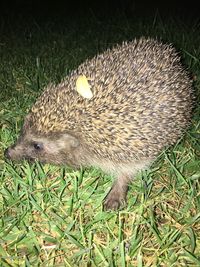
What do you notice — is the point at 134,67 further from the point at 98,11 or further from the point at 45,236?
the point at 98,11

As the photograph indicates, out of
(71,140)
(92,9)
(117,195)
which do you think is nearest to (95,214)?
(117,195)

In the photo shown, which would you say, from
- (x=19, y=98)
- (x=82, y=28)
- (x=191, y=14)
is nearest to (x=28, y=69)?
(x=19, y=98)

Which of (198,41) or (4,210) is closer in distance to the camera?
(4,210)

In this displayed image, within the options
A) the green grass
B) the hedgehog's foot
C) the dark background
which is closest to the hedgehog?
the hedgehog's foot

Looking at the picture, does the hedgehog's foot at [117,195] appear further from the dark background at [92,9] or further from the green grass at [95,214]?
the dark background at [92,9]

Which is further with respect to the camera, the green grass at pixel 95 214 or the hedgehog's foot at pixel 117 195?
the hedgehog's foot at pixel 117 195

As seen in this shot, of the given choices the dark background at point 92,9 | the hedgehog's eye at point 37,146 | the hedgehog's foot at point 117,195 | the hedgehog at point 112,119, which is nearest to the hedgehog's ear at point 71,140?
the hedgehog at point 112,119

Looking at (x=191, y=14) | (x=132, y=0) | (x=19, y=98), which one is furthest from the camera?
(x=132, y=0)
